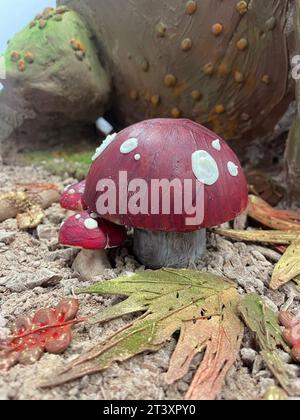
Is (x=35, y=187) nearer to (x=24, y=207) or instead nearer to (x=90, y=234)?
(x=24, y=207)

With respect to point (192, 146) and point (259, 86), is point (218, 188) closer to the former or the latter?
point (192, 146)

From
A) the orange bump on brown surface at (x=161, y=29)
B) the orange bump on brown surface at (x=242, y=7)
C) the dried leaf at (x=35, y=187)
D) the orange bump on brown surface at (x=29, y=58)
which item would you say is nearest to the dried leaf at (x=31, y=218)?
the dried leaf at (x=35, y=187)

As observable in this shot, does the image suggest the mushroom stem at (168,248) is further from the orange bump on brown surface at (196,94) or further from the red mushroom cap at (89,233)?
the orange bump on brown surface at (196,94)

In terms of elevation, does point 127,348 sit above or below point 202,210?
below

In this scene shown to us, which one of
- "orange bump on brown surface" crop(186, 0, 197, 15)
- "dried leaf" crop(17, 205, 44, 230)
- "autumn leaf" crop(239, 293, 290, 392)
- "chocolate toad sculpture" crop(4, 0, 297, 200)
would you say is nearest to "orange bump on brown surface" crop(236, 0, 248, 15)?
"chocolate toad sculpture" crop(4, 0, 297, 200)

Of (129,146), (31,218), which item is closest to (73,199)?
(31,218)

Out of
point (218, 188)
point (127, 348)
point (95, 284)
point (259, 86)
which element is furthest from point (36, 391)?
point (259, 86)

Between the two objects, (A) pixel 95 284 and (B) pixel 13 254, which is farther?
(B) pixel 13 254
